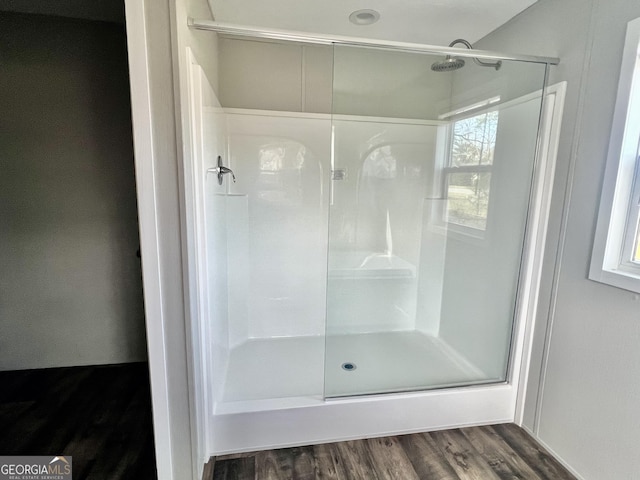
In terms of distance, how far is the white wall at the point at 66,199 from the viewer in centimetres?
191

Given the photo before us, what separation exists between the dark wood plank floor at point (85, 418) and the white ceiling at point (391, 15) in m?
2.41

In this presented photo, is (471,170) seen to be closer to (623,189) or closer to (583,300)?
(623,189)

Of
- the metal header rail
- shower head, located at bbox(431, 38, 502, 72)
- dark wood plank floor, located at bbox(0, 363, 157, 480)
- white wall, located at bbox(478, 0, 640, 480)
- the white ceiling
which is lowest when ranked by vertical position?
dark wood plank floor, located at bbox(0, 363, 157, 480)

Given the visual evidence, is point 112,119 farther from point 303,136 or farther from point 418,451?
point 418,451

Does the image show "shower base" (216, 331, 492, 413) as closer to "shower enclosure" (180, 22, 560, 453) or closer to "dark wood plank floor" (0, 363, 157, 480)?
"shower enclosure" (180, 22, 560, 453)

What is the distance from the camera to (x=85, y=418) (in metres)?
1.75

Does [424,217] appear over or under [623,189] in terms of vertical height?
under

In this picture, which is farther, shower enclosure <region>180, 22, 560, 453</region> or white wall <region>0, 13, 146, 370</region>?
white wall <region>0, 13, 146, 370</region>

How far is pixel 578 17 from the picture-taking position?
1492 mm

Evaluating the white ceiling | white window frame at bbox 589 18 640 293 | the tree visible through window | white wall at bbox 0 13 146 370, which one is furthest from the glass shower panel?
white wall at bbox 0 13 146 370

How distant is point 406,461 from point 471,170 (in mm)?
1822

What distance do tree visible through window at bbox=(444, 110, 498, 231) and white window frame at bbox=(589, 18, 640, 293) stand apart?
2.32 feet

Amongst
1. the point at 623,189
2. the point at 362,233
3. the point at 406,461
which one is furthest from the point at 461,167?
the point at 406,461

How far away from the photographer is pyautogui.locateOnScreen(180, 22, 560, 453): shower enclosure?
5.70 ft
